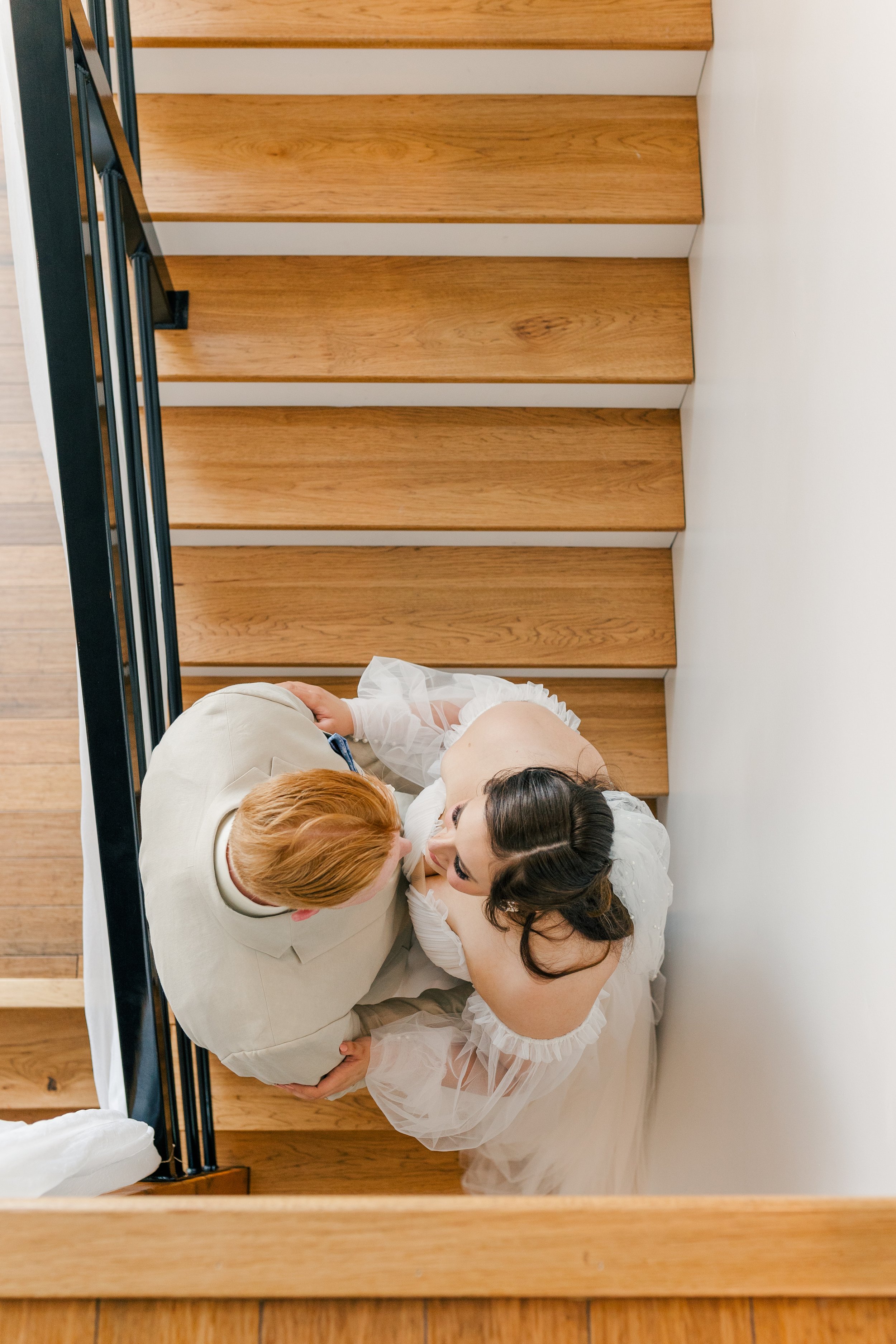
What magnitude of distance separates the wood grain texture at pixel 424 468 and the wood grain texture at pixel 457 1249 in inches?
63.6

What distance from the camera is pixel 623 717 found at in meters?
2.55

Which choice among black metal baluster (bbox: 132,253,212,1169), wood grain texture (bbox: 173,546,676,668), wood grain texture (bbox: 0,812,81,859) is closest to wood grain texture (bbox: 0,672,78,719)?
wood grain texture (bbox: 0,812,81,859)

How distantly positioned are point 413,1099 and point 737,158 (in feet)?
6.31

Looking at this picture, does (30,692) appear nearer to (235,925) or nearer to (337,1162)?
(337,1162)

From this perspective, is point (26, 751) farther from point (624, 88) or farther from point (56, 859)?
point (624, 88)

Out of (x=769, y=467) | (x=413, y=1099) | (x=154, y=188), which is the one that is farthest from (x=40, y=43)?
(x=413, y=1099)

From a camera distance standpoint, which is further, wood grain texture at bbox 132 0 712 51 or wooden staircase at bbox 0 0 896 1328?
wooden staircase at bbox 0 0 896 1328

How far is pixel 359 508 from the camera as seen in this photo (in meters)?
2.33

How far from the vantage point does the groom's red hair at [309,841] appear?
1188 mm

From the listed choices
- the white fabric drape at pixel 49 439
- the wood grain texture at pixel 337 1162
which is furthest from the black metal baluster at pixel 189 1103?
the wood grain texture at pixel 337 1162

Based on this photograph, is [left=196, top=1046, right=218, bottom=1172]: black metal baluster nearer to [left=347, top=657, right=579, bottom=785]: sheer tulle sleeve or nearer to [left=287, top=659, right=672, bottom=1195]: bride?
[left=287, top=659, right=672, bottom=1195]: bride

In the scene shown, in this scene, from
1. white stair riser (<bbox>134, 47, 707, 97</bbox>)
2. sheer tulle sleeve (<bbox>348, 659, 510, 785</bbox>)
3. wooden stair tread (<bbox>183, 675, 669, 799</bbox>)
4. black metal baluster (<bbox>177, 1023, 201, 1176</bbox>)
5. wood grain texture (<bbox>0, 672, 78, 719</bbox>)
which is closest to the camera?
black metal baluster (<bbox>177, 1023, 201, 1176</bbox>)

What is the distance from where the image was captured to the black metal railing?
4.83 feet

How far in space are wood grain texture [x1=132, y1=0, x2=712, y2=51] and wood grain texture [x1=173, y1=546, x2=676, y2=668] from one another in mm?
1103
